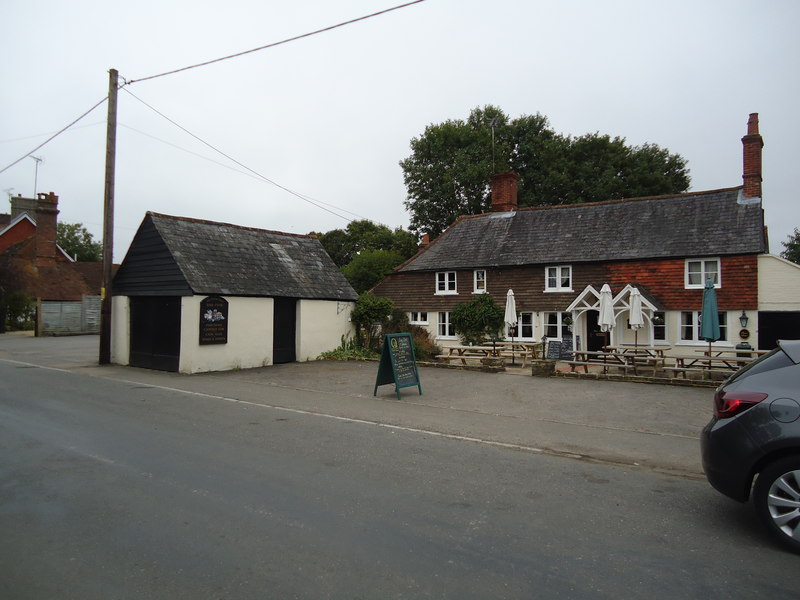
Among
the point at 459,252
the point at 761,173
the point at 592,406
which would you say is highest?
the point at 761,173

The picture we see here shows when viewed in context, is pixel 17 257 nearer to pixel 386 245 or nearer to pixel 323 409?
pixel 386 245

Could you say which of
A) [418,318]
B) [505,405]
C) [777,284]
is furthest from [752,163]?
[505,405]

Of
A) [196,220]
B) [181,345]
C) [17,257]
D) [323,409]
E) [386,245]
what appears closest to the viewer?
[323,409]

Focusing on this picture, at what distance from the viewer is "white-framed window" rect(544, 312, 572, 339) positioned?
23.8 metres

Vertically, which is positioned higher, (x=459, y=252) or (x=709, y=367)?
(x=459, y=252)

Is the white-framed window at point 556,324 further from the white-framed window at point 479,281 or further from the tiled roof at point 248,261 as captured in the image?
the tiled roof at point 248,261

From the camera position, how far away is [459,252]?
27859 mm

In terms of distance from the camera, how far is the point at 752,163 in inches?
883

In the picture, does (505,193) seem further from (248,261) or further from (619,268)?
(248,261)

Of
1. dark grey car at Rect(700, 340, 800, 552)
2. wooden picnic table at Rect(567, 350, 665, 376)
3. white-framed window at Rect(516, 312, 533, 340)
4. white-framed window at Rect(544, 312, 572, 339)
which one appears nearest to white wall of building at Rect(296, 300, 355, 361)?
white-framed window at Rect(516, 312, 533, 340)

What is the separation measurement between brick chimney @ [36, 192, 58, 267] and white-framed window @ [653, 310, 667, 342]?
3851 cm

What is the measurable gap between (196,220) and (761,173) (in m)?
23.2

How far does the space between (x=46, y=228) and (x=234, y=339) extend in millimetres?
28925

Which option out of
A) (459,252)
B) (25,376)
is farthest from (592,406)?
(459,252)
